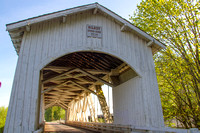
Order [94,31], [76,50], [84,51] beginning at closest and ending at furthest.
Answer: [76,50], [84,51], [94,31]

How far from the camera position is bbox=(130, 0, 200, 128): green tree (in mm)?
10055

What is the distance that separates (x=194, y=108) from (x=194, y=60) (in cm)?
338

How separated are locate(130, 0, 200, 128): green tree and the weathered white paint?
3.38 m

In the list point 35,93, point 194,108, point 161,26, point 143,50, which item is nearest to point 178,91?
point 194,108

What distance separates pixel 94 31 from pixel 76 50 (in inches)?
55.2

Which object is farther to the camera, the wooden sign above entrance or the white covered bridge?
the wooden sign above entrance

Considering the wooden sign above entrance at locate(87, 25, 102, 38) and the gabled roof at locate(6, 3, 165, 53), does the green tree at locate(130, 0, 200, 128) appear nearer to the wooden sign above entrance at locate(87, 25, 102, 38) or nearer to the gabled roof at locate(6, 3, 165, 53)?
the gabled roof at locate(6, 3, 165, 53)

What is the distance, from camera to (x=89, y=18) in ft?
26.7

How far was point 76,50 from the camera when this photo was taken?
7.21 meters

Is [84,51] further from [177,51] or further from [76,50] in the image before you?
[177,51]

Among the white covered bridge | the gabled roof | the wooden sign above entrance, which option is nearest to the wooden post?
the white covered bridge

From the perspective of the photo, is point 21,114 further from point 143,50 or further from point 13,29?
point 143,50

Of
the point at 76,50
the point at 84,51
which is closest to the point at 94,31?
the point at 84,51

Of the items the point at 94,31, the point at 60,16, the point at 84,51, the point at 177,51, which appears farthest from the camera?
the point at 177,51
